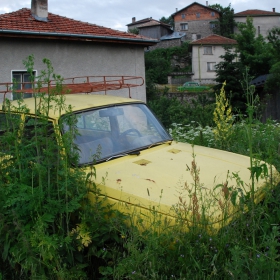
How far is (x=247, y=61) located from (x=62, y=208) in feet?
111

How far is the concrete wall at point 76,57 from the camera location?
49.0ft

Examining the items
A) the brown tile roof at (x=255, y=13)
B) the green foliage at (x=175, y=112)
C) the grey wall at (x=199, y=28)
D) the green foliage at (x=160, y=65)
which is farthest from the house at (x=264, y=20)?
the green foliage at (x=175, y=112)

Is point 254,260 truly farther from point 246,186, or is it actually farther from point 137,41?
point 137,41

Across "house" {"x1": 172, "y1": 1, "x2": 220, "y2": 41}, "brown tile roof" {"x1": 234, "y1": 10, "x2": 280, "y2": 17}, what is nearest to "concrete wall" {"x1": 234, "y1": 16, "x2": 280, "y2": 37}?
"brown tile roof" {"x1": 234, "y1": 10, "x2": 280, "y2": 17}

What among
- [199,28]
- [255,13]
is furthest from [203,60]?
[199,28]

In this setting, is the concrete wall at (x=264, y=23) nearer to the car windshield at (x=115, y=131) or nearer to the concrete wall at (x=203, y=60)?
the concrete wall at (x=203, y=60)

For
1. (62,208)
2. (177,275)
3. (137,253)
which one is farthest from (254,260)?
(62,208)

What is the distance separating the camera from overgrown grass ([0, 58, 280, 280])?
2.83m

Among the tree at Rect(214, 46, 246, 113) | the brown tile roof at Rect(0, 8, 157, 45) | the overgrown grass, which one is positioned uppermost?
the brown tile roof at Rect(0, 8, 157, 45)

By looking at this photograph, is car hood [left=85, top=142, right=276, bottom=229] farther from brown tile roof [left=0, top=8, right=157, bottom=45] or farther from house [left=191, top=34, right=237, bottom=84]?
house [left=191, top=34, right=237, bottom=84]

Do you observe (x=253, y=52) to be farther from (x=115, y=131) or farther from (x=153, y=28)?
(x=153, y=28)

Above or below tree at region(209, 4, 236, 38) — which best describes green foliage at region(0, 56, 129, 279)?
below

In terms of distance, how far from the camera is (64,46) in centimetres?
1645

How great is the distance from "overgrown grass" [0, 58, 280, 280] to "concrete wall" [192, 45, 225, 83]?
190 ft
